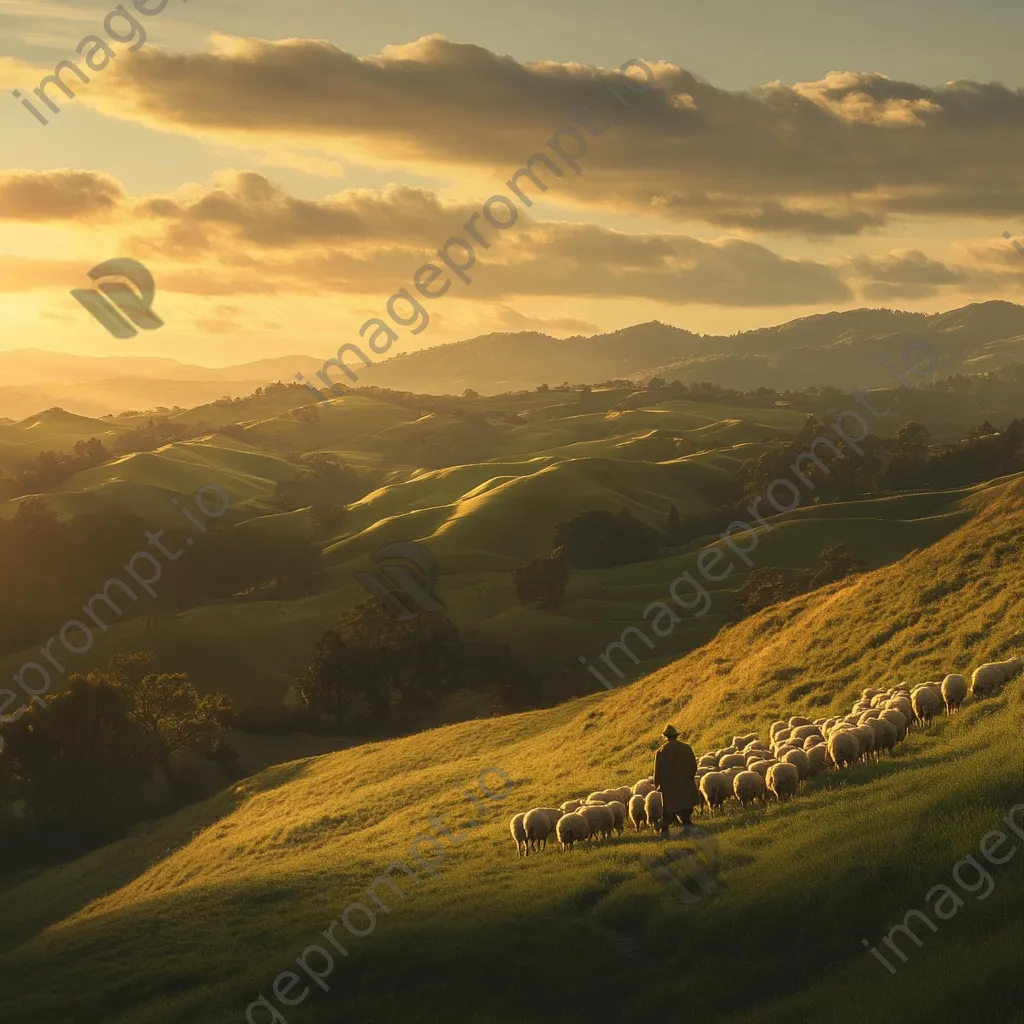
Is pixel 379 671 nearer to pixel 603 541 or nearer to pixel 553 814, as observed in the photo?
pixel 603 541

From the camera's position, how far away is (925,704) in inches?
1209

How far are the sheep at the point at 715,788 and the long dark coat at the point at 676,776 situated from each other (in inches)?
75.5

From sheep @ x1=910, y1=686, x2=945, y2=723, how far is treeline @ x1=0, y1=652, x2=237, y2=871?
186 ft

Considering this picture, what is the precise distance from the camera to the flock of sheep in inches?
1105

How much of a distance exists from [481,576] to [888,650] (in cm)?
10022

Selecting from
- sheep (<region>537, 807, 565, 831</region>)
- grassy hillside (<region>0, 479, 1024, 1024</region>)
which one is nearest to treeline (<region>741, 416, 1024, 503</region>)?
grassy hillside (<region>0, 479, 1024, 1024</region>)

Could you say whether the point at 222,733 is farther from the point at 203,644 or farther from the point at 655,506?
the point at 655,506

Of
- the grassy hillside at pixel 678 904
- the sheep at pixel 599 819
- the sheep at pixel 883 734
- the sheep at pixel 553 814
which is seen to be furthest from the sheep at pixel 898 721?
the sheep at pixel 553 814

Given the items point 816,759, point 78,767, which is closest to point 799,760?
point 816,759

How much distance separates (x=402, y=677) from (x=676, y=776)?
7573 centimetres

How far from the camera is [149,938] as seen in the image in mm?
29047

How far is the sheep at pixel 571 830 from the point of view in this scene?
29.2 m

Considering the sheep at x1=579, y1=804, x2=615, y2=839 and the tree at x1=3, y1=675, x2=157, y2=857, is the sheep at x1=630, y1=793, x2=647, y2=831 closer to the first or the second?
the sheep at x1=579, y1=804, x2=615, y2=839

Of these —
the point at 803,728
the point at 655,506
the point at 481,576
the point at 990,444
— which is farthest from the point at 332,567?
the point at 803,728
